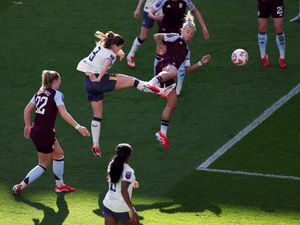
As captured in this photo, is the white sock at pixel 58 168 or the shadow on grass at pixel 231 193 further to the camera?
the white sock at pixel 58 168

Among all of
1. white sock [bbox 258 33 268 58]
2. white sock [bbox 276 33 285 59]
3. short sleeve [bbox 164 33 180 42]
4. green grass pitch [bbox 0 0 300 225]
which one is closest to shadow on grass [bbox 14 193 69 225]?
green grass pitch [bbox 0 0 300 225]

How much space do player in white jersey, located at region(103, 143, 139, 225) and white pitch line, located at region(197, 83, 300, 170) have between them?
3359mm

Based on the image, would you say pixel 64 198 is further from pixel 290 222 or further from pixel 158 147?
pixel 290 222

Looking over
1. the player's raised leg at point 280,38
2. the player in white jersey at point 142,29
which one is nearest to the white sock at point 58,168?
the player in white jersey at point 142,29

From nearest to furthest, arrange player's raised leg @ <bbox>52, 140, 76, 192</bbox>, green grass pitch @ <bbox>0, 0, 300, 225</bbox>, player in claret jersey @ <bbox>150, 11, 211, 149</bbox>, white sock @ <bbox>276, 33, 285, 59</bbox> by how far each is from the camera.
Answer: green grass pitch @ <bbox>0, 0, 300, 225</bbox> < player's raised leg @ <bbox>52, 140, 76, 192</bbox> < player in claret jersey @ <bbox>150, 11, 211, 149</bbox> < white sock @ <bbox>276, 33, 285, 59</bbox>

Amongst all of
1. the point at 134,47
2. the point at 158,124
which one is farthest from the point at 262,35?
the point at 158,124

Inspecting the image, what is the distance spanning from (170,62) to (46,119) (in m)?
3.12

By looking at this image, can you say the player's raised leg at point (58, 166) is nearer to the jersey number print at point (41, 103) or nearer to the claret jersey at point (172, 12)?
the jersey number print at point (41, 103)

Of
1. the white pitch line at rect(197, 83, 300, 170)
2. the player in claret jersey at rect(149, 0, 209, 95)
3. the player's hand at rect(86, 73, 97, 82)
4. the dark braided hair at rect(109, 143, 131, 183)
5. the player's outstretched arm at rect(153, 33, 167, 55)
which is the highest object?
the player in claret jersey at rect(149, 0, 209, 95)

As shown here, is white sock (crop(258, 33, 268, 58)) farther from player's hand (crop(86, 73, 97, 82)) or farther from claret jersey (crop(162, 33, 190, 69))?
player's hand (crop(86, 73, 97, 82))

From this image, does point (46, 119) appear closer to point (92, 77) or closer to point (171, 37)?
point (92, 77)

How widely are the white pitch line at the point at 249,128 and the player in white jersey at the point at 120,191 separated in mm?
3359

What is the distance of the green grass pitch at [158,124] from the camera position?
972cm

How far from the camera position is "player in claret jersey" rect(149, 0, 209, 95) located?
13.5 metres
